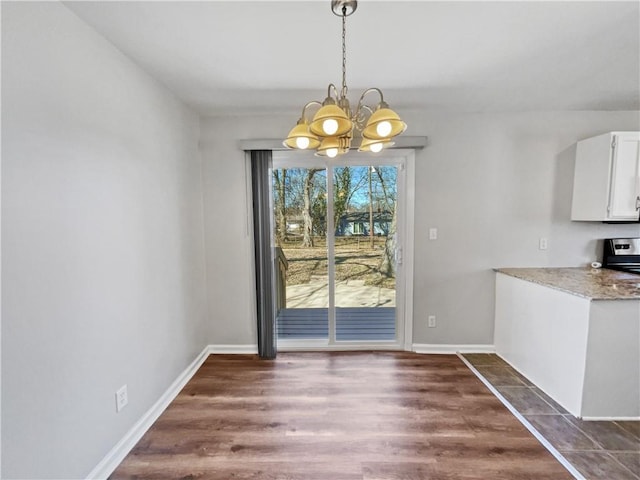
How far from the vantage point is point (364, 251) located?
2.94m

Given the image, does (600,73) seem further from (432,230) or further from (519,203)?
(432,230)

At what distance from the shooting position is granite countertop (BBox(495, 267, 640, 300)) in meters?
1.86

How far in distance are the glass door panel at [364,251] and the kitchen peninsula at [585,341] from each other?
1.23 m

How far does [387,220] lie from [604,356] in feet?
6.20

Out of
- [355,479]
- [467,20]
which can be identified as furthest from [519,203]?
[355,479]

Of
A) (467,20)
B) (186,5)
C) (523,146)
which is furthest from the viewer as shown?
(523,146)

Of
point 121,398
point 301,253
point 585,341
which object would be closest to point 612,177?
point 585,341

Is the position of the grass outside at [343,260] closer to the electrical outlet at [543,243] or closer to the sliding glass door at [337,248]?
the sliding glass door at [337,248]

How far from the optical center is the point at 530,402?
6.80 ft

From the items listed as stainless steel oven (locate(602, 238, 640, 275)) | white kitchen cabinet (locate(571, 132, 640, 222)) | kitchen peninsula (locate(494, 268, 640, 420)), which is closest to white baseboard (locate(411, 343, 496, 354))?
kitchen peninsula (locate(494, 268, 640, 420))

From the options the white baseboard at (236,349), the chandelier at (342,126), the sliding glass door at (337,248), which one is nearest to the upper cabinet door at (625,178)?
the sliding glass door at (337,248)

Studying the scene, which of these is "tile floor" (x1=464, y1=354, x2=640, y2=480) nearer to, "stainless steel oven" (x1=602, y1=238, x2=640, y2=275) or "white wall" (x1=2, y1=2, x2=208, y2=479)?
"stainless steel oven" (x1=602, y1=238, x2=640, y2=275)

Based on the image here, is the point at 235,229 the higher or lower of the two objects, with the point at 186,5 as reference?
lower

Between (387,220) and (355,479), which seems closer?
(355,479)
